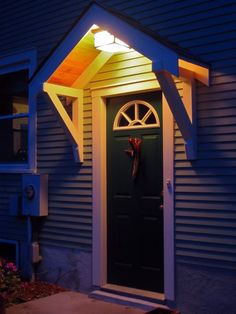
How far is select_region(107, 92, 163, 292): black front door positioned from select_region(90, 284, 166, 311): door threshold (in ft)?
0.26

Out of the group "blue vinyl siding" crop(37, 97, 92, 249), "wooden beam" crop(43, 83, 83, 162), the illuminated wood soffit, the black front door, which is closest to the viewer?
the black front door

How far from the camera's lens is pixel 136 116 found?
591 centimetres

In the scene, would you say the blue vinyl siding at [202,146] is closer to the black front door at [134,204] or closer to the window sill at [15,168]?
the black front door at [134,204]

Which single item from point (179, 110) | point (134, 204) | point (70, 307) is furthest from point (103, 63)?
point (70, 307)

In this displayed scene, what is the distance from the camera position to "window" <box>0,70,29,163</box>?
7.50 meters

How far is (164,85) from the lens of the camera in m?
4.73

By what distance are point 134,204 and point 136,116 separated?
1.06 meters

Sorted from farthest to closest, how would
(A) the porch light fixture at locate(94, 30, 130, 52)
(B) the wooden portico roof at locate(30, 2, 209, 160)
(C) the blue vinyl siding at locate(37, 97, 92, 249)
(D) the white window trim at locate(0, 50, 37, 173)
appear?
(D) the white window trim at locate(0, 50, 37, 173)
(C) the blue vinyl siding at locate(37, 97, 92, 249)
(A) the porch light fixture at locate(94, 30, 130, 52)
(B) the wooden portico roof at locate(30, 2, 209, 160)

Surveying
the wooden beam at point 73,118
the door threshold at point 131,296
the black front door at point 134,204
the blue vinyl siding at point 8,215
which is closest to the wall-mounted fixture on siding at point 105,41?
the black front door at point 134,204

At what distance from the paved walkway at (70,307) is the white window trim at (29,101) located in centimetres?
197

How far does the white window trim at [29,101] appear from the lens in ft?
23.4

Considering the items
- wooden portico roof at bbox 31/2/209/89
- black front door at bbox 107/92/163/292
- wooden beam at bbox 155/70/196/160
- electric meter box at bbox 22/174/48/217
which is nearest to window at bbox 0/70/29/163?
electric meter box at bbox 22/174/48/217

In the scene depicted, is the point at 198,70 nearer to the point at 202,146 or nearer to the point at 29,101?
the point at 202,146

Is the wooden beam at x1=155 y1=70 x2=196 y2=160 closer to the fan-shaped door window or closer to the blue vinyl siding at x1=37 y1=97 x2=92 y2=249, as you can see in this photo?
the fan-shaped door window
